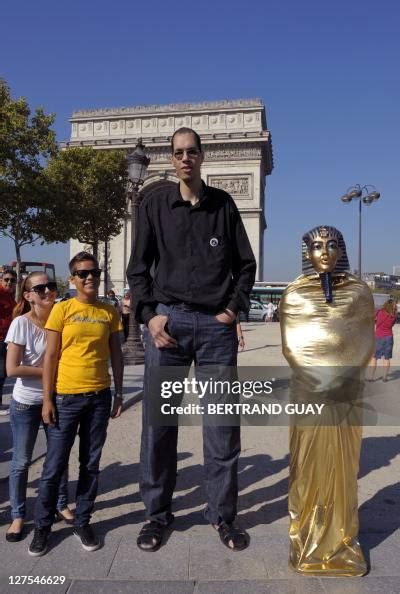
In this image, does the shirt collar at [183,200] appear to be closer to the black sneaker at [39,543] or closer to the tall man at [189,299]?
the tall man at [189,299]

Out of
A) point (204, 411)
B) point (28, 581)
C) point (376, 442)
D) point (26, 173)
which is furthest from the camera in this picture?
point (26, 173)

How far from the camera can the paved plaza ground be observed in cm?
251

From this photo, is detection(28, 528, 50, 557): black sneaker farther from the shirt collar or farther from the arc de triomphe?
the arc de triomphe

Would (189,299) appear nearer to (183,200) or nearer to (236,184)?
(183,200)

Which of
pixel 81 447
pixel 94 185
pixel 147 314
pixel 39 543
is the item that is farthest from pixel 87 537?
pixel 94 185

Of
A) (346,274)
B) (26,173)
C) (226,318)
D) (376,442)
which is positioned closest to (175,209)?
(226,318)

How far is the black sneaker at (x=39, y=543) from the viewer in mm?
2793

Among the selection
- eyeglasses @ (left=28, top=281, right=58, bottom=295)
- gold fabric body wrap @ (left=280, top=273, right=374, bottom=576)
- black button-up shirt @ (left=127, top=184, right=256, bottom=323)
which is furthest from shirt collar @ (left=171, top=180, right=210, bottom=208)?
eyeglasses @ (left=28, top=281, right=58, bottom=295)

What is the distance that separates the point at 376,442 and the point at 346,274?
3336mm

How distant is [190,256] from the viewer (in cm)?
296

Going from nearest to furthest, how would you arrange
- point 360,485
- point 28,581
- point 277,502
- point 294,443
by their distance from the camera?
point 28,581, point 294,443, point 277,502, point 360,485

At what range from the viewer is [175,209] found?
9.96ft

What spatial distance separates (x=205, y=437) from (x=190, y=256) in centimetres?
109

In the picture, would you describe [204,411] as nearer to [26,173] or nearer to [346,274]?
[346,274]
